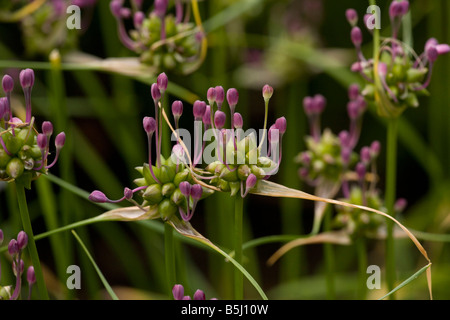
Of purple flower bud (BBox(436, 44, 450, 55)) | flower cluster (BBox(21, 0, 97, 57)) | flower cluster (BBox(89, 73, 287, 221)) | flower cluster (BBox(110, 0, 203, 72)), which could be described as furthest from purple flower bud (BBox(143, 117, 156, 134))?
flower cluster (BBox(21, 0, 97, 57))

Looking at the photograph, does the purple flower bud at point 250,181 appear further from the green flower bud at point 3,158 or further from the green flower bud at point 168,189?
the green flower bud at point 3,158

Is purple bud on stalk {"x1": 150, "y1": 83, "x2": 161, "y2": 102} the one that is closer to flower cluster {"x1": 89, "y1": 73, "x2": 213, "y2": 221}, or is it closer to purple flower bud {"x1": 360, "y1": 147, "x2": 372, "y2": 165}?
flower cluster {"x1": 89, "y1": 73, "x2": 213, "y2": 221}

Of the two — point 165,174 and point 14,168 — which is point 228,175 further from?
point 14,168

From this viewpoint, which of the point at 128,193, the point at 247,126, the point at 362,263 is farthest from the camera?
the point at 247,126

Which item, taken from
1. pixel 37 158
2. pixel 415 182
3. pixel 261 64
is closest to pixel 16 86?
pixel 261 64

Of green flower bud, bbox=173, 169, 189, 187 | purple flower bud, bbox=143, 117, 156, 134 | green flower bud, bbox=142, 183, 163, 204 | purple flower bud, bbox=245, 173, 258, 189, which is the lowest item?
green flower bud, bbox=142, 183, 163, 204

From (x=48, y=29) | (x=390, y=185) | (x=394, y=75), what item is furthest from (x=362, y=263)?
(x=48, y=29)

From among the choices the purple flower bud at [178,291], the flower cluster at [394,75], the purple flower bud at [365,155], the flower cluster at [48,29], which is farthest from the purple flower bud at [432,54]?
the flower cluster at [48,29]
